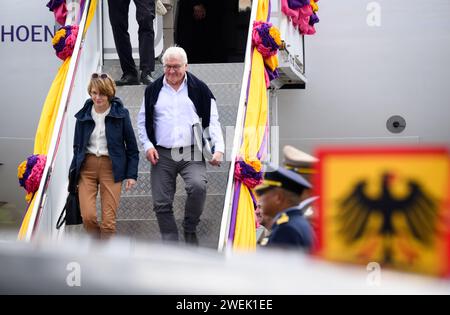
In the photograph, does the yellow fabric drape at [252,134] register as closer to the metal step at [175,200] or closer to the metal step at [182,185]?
the metal step at [175,200]

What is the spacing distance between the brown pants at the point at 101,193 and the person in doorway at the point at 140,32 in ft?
5.08

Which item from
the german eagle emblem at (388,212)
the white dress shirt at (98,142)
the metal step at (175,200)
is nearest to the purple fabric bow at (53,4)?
the metal step at (175,200)

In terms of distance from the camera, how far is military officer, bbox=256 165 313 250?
3.51 metres

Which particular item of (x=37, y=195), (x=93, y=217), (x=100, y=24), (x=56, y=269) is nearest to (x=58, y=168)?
(x=37, y=195)

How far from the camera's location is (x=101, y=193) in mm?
6035

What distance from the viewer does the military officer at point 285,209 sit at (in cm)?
351

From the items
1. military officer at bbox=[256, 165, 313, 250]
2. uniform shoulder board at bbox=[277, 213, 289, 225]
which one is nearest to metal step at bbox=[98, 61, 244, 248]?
military officer at bbox=[256, 165, 313, 250]

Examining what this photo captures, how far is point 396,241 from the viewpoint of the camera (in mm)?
2369

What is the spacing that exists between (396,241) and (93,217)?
3.86 metres

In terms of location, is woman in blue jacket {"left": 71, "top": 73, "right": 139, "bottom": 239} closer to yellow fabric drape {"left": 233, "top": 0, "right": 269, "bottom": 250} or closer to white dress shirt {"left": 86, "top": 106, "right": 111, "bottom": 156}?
white dress shirt {"left": 86, "top": 106, "right": 111, "bottom": 156}

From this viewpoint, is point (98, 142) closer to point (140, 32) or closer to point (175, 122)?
point (175, 122)

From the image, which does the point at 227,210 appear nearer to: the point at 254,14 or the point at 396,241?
the point at 254,14

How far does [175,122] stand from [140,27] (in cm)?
146
